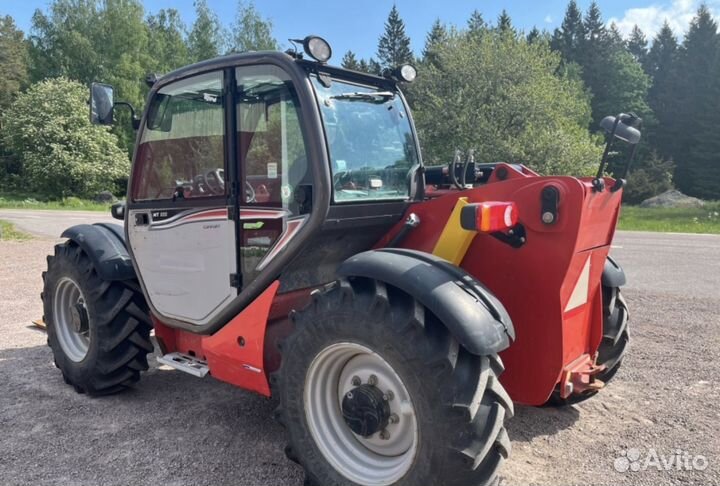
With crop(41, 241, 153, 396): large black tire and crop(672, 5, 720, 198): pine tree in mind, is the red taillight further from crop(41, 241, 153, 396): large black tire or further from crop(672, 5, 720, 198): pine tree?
crop(672, 5, 720, 198): pine tree

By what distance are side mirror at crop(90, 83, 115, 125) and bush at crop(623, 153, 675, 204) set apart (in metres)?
38.7

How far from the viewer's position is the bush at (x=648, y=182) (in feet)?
129

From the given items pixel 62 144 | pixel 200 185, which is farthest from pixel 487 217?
pixel 62 144

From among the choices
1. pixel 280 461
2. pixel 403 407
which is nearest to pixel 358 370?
pixel 403 407

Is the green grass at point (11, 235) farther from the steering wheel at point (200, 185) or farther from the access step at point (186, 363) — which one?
the steering wheel at point (200, 185)

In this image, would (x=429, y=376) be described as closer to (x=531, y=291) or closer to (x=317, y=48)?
(x=531, y=291)

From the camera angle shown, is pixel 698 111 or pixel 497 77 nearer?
pixel 497 77

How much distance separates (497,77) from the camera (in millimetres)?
30000

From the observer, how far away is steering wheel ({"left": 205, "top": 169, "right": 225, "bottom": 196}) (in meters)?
3.52

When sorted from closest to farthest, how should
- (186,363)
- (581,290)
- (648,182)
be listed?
(581,290)
(186,363)
(648,182)

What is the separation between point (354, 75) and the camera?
140 inches

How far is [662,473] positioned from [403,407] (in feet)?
5.22

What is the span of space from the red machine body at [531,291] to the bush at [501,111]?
2575 centimetres

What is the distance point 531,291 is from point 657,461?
52.7 inches
